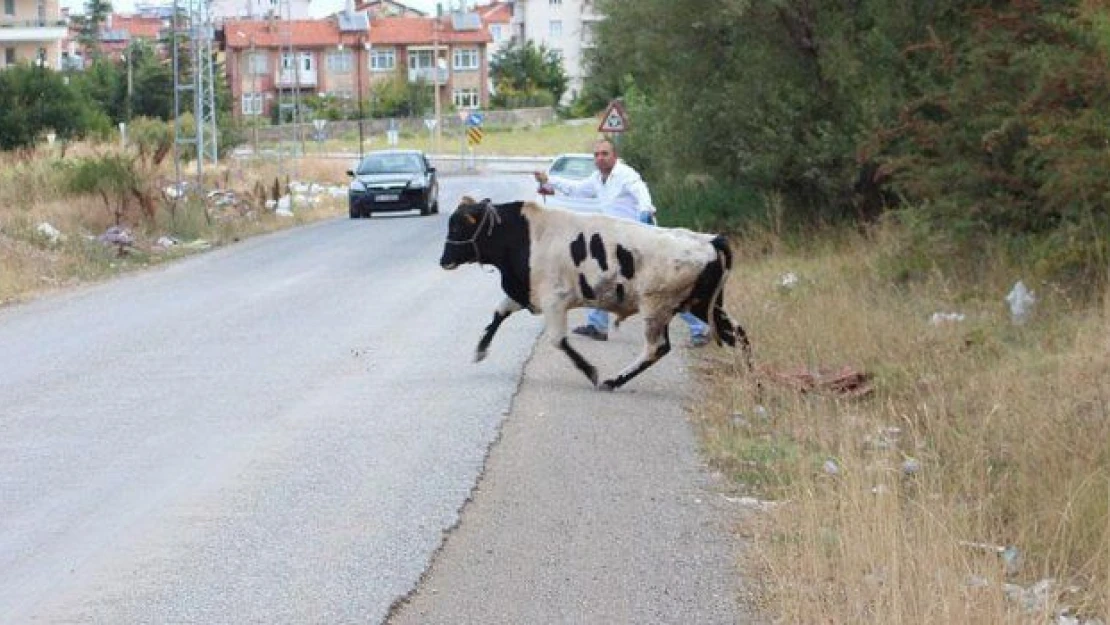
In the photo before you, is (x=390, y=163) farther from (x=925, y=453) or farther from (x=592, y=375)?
(x=925, y=453)

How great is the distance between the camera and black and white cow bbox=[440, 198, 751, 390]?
526 inches

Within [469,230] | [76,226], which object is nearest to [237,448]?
[469,230]

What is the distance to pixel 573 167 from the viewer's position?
37.0 meters

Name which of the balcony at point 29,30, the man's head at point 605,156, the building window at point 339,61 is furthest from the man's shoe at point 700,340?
the building window at point 339,61

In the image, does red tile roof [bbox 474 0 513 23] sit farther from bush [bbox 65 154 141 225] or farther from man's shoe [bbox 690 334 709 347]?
man's shoe [bbox 690 334 709 347]

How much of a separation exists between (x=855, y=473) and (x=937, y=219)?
388 inches

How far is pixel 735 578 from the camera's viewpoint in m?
7.79

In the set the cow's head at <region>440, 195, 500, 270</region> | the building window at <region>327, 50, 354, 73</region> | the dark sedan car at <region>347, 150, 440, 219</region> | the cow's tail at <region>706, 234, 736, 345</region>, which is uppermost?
the building window at <region>327, 50, 354, 73</region>

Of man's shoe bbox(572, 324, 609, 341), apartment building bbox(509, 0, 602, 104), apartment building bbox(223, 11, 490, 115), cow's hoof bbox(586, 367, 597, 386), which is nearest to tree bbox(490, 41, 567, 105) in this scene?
apartment building bbox(223, 11, 490, 115)

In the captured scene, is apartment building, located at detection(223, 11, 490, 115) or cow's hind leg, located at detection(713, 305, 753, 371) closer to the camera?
cow's hind leg, located at detection(713, 305, 753, 371)

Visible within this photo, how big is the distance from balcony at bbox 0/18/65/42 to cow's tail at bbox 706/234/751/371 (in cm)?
9076

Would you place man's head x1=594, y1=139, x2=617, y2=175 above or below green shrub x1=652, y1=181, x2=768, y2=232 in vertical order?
above

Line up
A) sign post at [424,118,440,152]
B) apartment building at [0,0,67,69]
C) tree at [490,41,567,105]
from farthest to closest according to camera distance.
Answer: tree at [490,41,567,105] < sign post at [424,118,440,152] < apartment building at [0,0,67,69]

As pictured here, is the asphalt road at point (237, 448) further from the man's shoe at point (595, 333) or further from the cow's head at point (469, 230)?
the cow's head at point (469, 230)
